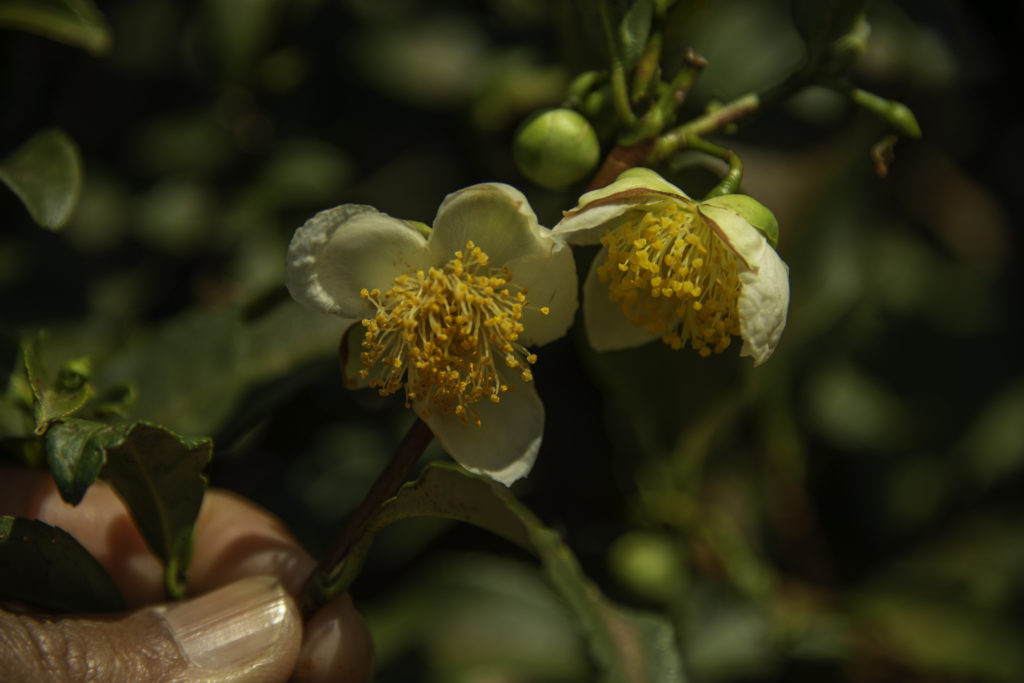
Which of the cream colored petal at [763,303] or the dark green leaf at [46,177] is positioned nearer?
the cream colored petal at [763,303]

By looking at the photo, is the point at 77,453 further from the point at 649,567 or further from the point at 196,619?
the point at 649,567

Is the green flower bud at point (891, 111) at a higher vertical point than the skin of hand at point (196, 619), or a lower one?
higher

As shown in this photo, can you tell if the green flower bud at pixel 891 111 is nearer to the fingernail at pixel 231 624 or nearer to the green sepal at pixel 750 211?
the green sepal at pixel 750 211

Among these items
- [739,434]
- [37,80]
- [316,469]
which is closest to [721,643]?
[739,434]

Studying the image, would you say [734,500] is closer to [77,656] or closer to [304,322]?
[304,322]

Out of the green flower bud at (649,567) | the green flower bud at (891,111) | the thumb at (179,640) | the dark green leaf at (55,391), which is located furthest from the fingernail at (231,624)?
the green flower bud at (891,111)

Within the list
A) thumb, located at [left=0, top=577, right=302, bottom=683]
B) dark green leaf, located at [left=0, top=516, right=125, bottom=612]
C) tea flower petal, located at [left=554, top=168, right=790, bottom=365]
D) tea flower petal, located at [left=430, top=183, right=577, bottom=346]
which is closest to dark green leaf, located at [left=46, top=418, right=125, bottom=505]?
dark green leaf, located at [left=0, top=516, right=125, bottom=612]
